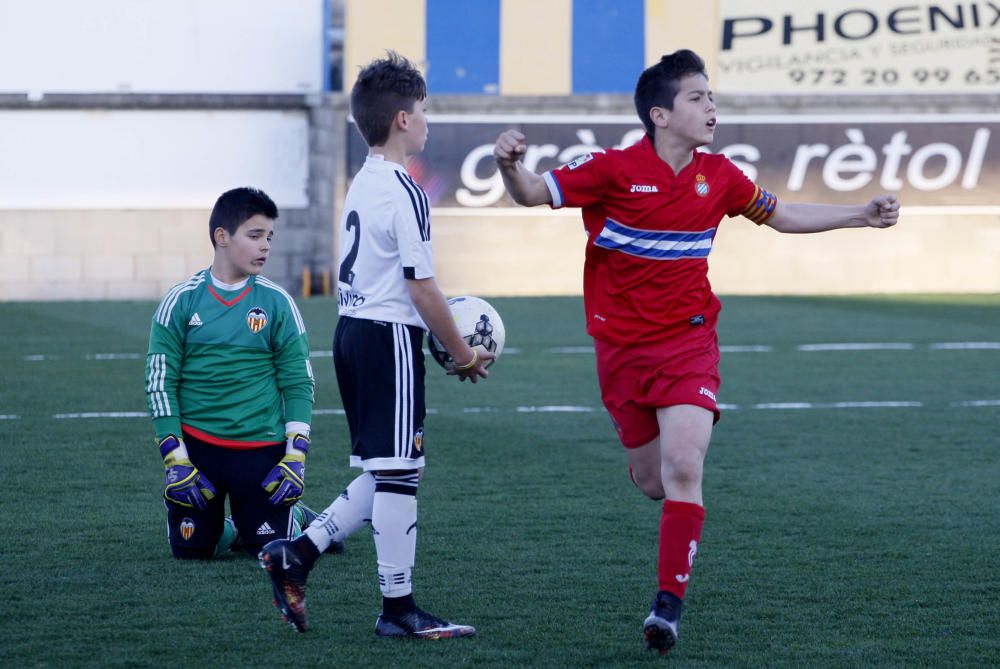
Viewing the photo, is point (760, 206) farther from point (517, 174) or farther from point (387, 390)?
point (387, 390)

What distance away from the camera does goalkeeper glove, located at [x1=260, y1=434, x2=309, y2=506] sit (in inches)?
212

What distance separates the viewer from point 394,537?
4.39m

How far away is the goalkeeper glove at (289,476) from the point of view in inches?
212

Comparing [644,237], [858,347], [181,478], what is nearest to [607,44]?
[858,347]

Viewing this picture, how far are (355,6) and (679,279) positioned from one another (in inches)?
700

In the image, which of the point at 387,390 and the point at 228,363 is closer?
the point at 387,390

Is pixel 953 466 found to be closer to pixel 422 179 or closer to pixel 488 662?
pixel 488 662

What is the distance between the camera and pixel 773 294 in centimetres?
2209

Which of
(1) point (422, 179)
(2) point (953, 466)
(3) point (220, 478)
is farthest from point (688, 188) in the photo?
(1) point (422, 179)

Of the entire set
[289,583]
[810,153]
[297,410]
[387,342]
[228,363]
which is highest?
[810,153]

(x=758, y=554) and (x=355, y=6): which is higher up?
(x=355, y=6)

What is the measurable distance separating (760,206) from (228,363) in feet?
6.76

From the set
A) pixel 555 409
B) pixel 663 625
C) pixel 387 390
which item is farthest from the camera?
pixel 555 409

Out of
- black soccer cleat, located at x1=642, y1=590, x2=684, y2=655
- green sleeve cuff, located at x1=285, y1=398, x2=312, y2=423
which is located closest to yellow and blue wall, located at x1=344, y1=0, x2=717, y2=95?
green sleeve cuff, located at x1=285, y1=398, x2=312, y2=423
